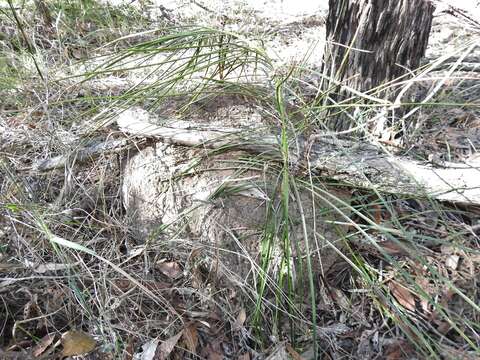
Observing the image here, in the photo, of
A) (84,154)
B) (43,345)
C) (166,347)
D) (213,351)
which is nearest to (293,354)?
(213,351)

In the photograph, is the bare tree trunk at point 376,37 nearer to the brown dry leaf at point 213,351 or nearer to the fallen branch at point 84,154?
the fallen branch at point 84,154

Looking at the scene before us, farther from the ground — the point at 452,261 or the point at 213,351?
the point at 452,261

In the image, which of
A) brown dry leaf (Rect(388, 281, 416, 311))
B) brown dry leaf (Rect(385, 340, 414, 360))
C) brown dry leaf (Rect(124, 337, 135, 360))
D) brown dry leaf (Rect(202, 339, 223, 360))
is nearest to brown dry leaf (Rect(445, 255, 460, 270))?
brown dry leaf (Rect(388, 281, 416, 311))

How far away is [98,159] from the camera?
5.78 feet

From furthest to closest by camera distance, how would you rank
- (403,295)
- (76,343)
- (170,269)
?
1. (170,269)
2. (403,295)
3. (76,343)

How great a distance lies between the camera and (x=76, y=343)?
1282mm

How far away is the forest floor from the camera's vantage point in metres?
1.30

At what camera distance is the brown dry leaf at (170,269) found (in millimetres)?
1505

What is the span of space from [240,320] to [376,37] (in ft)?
4.01

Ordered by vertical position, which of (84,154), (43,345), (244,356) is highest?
(84,154)

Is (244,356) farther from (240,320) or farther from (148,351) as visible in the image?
(148,351)

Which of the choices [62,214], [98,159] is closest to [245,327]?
[62,214]

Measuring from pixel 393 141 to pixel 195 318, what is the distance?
1.13 meters

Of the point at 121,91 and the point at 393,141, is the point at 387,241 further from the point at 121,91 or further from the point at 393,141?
the point at 121,91
